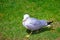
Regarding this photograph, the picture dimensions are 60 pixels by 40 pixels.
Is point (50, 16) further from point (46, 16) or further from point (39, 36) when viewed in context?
point (39, 36)

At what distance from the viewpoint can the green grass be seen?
5.46 metres

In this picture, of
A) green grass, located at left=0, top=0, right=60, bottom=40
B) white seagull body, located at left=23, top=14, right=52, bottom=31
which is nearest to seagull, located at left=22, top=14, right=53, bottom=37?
white seagull body, located at left=23, top=14, right=52, bottom=31

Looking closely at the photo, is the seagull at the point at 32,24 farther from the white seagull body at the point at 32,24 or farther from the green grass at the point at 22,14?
the green grass at the point at 22,14

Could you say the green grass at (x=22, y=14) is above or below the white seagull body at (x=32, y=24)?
below

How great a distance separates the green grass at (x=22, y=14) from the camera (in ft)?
17.9

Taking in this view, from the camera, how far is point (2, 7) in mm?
6734

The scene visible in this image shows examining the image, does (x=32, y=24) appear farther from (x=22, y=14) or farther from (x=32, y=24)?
(x=22, y=14)

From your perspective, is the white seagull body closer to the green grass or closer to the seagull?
the seagull

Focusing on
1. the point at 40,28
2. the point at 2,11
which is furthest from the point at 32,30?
the point at 2,11

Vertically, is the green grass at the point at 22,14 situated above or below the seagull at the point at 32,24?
below

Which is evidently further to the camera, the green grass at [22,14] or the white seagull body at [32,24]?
the green grass at [22,14]

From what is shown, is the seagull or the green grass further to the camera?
the green grass

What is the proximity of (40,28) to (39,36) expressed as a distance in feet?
0.66

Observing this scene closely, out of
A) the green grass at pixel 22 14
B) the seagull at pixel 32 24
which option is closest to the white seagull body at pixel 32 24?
the seagull at pixel 32 24
